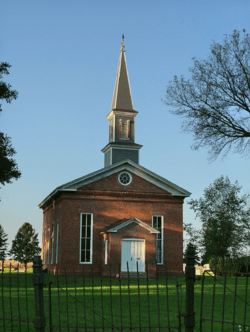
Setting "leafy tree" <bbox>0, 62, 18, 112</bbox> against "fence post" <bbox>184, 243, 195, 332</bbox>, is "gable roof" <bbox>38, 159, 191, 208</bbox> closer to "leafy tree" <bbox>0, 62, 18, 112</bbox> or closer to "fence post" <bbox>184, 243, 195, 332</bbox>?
"leafy tree" <bbox>0, 62, 18, 112</bbox>

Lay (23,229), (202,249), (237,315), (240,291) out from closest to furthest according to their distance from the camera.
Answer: (237,315)
(240,291)
(202,249)
(23,229)

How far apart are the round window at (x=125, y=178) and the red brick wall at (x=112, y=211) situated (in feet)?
0.91

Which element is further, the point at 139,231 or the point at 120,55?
the point at 120,55

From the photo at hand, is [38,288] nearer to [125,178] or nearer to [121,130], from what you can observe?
[125,178]

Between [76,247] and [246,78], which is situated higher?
[246,78]

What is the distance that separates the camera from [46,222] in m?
40.0

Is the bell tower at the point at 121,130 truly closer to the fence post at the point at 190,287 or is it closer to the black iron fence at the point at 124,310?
the black iron fence at the point at 124,310

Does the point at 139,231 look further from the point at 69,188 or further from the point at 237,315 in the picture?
the point at 237,315

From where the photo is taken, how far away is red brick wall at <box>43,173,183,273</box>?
30.5 metres

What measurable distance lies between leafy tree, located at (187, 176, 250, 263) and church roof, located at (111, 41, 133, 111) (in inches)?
440

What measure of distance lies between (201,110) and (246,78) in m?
2.10

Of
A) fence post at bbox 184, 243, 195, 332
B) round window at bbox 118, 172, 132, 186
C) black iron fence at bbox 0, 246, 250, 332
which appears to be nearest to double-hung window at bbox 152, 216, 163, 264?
round window at bbox 118, 172, 132, 186

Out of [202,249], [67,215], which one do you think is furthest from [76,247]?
[202,249]

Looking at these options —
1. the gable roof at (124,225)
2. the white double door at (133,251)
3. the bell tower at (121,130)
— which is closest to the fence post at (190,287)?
the gable roof at (124,225)
